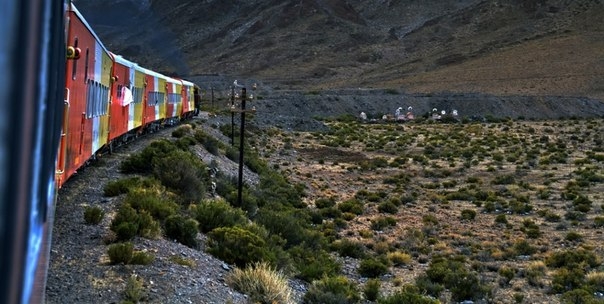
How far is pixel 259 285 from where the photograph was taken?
1092cm

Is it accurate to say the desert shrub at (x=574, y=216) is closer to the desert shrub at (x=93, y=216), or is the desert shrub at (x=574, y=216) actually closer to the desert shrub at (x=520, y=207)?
the desert shrub at (x=520, y=207)

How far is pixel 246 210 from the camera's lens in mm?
21344

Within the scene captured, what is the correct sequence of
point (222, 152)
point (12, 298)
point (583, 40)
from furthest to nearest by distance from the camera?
point (583, 40) → point (222, 152) → point (12, 298)

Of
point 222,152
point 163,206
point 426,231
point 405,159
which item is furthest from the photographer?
point 405,159

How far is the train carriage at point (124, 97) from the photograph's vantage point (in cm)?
1862

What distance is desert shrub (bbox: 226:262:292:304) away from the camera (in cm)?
1074

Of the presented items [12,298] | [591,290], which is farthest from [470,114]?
[12,298]

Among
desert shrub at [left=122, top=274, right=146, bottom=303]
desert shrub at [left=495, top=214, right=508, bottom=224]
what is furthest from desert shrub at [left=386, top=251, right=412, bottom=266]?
desert shrub at [left=122, top=274, right=146, bottom=303]

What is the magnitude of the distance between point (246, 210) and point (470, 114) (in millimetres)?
74430

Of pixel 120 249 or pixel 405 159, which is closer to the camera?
pixel 120 249

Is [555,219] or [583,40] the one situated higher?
[583,40]

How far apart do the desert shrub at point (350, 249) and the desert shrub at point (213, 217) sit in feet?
18.3

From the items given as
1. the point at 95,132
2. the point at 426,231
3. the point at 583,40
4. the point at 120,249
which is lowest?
the point at 426,231

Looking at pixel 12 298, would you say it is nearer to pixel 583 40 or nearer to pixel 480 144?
pixel 480 144
